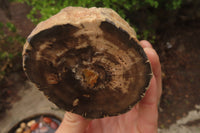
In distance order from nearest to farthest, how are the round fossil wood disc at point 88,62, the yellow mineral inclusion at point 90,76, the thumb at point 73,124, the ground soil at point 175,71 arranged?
the round fossil wood disc at point 88,62 → the yellow mineral inclusion at point 90,76 → the thumb at point 73,124 → the ground soil at point 175,71

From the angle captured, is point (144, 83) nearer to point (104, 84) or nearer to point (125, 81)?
point (125, 81)

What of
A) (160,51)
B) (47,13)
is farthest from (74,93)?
(160,51)

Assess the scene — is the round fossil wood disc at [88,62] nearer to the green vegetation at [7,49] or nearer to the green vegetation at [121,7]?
the green vegetation at [121,7]

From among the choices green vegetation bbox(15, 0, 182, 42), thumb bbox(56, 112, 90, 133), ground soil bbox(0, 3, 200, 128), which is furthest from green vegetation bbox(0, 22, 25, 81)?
thumb bbox(56, 112, 90, 133)

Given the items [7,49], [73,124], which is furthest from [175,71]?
[7,49]

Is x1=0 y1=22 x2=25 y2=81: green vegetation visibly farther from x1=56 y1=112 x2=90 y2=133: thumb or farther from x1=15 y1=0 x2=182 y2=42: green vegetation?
x1=56 y1=112 x2=90 y2=133: thumb

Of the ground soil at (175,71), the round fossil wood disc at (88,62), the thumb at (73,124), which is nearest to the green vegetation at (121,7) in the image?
the ground soil at (175,71)

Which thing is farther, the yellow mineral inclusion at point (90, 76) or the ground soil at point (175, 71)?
the ground soil at point (175, 71)

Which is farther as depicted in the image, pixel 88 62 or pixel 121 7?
pixel 121 7

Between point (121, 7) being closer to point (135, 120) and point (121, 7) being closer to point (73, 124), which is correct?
point (135, 120)
